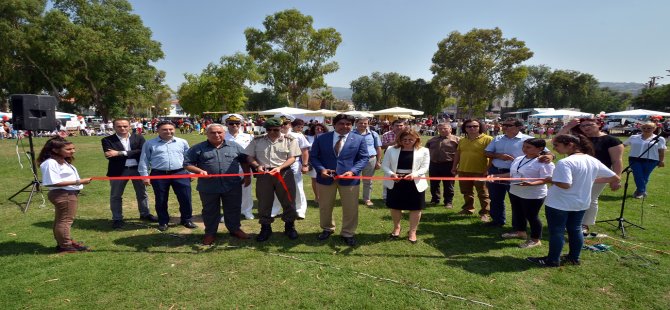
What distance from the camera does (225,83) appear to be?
4031 centimetres

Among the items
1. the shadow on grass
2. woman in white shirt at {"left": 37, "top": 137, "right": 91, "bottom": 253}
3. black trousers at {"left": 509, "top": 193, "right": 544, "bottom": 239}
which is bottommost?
the shadow on grass

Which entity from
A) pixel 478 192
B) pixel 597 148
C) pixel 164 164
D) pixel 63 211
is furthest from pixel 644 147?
Answer: pixel 63 211

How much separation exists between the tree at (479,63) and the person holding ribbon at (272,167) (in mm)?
39357

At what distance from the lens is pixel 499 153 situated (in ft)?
18.5

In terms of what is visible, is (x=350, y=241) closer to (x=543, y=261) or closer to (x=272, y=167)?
(x=272, y=167)

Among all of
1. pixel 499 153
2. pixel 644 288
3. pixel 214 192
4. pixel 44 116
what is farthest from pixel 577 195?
pixel 44 116

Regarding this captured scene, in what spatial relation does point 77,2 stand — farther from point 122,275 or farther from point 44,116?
point 122,275

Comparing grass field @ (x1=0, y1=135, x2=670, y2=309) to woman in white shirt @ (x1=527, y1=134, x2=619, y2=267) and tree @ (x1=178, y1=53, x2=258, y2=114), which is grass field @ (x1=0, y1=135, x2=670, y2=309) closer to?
woman in white shirt @ (x1=527, y1=134, x2=619, y2=267)

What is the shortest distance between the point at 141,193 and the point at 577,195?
6.71m

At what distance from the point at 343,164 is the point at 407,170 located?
36.4 inches

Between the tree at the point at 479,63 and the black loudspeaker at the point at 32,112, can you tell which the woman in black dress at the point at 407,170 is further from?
the tree at the point at 479,63

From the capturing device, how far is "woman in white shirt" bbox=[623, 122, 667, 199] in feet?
25.0

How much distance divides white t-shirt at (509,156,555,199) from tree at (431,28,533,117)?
38389 mm

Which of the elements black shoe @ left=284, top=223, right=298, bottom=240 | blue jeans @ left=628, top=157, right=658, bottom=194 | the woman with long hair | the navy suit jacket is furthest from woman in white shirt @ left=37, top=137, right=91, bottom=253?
blue jeans @ left=628, top=157, right=658, bottom=194
